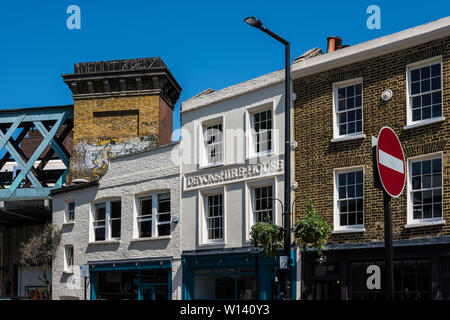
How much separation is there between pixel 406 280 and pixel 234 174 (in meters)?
8.32

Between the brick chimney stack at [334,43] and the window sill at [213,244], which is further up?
the brick chimney stack at [334,43]

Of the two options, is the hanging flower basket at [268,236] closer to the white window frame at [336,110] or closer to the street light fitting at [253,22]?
the white window frame at [336,110]

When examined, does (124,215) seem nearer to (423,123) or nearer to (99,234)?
(99,234)

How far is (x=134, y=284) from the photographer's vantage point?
2858cm

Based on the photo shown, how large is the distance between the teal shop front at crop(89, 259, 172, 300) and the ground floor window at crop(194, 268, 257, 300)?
144cm

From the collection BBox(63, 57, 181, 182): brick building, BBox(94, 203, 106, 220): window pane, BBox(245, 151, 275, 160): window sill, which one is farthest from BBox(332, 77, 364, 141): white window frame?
BBox(63, 57, 181, 182): brick building

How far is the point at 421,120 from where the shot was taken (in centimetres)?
1886

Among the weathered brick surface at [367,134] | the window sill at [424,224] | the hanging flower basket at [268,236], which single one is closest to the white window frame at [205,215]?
the weathered brick surface at [367,134]

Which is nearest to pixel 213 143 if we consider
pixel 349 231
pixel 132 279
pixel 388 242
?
pixel 132 279

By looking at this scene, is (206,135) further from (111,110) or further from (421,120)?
(111,110)

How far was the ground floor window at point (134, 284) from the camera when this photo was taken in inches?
1077

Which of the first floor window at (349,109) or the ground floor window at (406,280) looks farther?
the first floor window at (349,109)

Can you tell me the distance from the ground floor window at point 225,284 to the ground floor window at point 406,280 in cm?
453
